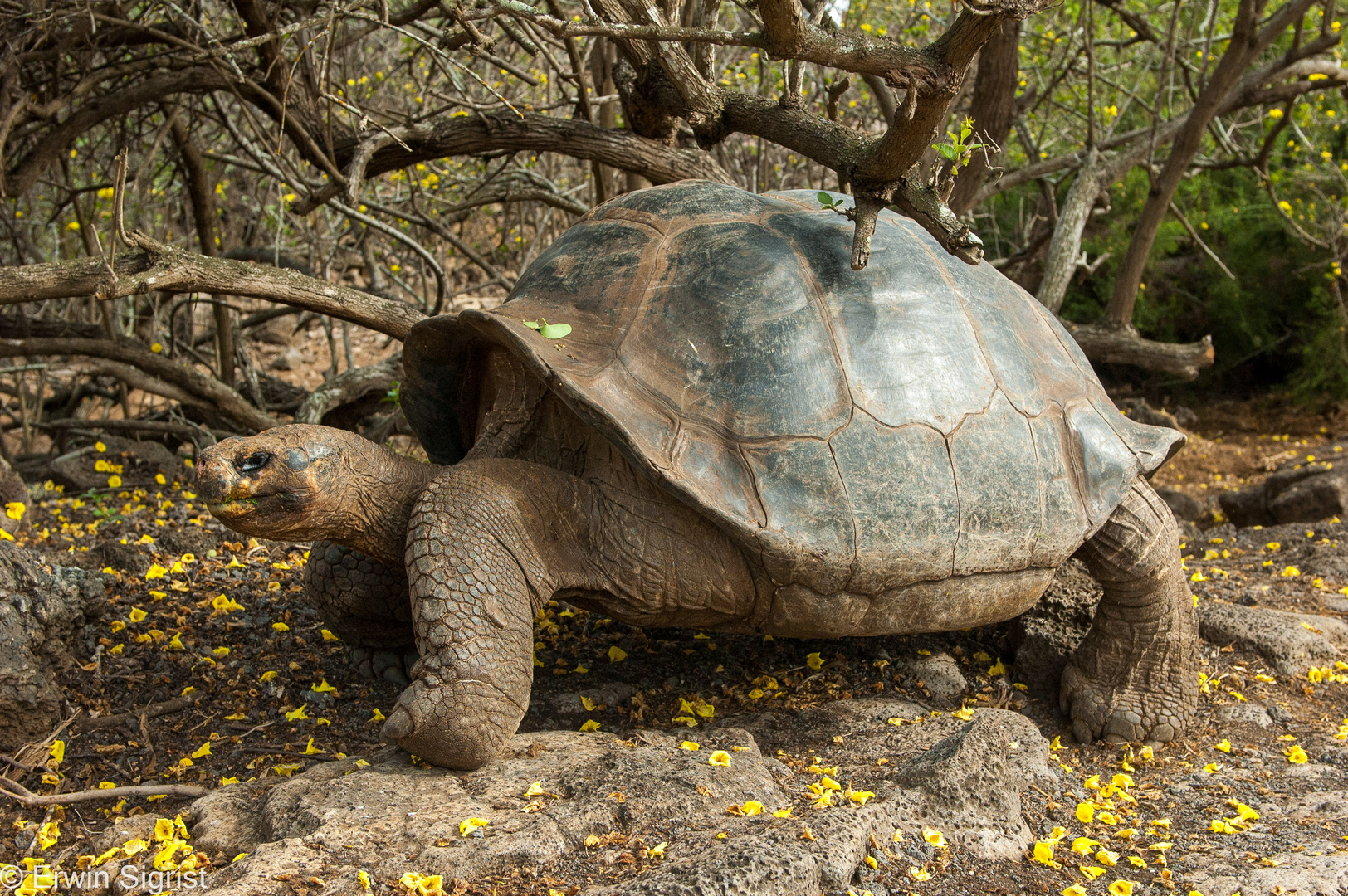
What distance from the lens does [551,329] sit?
3014 millimetres

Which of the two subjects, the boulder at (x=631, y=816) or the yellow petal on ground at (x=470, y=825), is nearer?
the boulder at (x=631, y=816)

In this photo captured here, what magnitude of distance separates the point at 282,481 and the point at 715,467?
113cm

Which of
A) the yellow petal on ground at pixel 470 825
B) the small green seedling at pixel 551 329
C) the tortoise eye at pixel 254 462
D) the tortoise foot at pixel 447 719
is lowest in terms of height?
the yellow petal on ground at pixel 470 825

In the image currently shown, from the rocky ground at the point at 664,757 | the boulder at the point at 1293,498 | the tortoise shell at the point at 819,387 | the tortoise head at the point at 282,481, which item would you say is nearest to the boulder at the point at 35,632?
the rocky ground at the point at 664,757

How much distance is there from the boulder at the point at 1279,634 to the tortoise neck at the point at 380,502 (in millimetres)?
3159

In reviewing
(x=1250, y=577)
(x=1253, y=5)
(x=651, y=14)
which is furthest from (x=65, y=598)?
(x=1253, y=5)

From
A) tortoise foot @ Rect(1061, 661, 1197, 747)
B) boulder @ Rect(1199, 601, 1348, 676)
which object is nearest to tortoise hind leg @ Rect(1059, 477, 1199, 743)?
tortoise foot @ Rect(1061, 661, 1197, 747)

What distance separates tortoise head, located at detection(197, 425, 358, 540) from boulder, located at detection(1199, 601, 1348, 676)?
11.1 feet

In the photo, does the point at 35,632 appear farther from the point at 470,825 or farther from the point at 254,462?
the point at 470,825

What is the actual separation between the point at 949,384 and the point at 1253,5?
163 inches

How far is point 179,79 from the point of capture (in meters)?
4.88

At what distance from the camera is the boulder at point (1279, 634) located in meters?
4.03

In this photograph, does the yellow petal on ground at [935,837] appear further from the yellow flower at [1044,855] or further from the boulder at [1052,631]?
the boulder at [1052,631]

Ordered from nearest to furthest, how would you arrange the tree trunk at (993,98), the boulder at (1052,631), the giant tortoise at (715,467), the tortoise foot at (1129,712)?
the giant tortoise at (715,467), the tortoise foot at (1129,712), the boulder at (1052,631), the tree trunk at (993,98)
